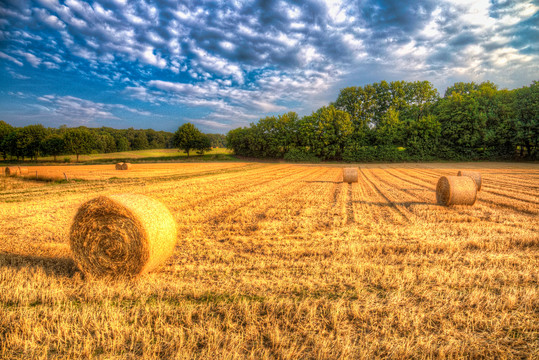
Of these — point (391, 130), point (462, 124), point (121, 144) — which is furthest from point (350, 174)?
point (121, 144)

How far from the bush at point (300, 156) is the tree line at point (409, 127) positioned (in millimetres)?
234

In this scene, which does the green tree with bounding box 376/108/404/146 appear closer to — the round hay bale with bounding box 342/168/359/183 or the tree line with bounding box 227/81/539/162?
the tree line with bounding box 227/81/539/162

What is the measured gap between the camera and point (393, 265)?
546 centimetres

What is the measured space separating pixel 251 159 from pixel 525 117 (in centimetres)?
5660

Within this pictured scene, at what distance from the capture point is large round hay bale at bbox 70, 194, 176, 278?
17.3 ft

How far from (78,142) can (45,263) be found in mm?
78494

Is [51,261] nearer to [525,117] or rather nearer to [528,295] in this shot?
[528,295]

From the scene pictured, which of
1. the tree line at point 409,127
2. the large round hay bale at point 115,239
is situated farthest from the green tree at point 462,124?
the large round hay bale at point 115,239

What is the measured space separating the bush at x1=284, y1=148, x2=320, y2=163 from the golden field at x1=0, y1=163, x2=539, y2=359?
53138 mm

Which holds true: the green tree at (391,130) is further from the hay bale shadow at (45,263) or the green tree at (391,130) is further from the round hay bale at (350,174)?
the hay bale shadow at (45,263)

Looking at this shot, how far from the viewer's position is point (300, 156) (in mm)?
62031

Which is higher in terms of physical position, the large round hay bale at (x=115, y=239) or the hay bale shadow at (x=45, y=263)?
the large round hay bale at (x=115, y=239)

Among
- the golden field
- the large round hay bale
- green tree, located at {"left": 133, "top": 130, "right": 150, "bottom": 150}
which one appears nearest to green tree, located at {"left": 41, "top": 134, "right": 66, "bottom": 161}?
green tree, located at {"left": 133, "top": 130, "right": 150, "bottom": 150}

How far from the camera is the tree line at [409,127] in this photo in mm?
47562
